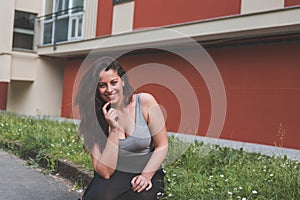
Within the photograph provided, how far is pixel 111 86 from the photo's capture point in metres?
2.62

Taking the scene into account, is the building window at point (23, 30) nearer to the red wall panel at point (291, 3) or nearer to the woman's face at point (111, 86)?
the red wall panel at point (291, 3)

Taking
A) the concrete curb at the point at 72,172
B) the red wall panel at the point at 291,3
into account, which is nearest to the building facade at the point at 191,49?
the red wall panel at the point at 291,3

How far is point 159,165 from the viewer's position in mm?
2732

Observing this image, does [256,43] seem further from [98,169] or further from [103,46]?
[98,169]

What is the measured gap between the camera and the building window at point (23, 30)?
571 inches

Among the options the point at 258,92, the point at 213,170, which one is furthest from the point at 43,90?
Answer: the point at 213,170

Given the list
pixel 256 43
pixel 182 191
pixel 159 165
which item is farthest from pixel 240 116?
A: pixel 159 165

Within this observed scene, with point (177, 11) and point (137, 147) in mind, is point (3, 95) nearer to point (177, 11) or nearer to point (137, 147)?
point (177, 11)

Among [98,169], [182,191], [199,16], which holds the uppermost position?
[199,16]

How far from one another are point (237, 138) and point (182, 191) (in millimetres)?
5453

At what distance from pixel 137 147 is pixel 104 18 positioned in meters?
9.62

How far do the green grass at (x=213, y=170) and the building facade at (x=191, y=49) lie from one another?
65.2 inches

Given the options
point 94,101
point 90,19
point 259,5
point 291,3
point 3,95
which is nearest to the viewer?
point 94,101

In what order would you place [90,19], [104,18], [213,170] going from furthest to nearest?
[90,19] < [104,18] < [213,170]
